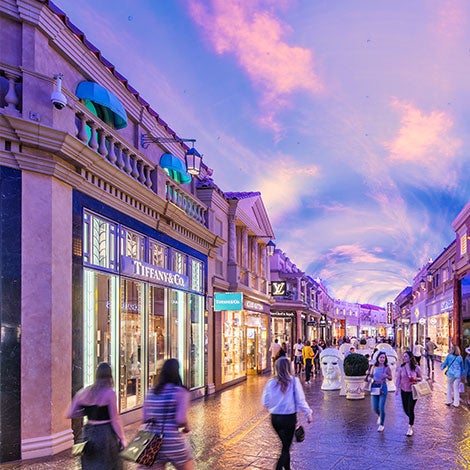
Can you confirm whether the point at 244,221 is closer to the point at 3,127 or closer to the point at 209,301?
the point at 209,301

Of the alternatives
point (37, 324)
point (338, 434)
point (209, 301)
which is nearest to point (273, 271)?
point (209, 301)

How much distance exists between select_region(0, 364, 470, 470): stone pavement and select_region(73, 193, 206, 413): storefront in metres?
1.40

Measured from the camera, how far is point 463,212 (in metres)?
28.0

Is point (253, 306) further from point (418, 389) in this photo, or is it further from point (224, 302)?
point (418, 389)

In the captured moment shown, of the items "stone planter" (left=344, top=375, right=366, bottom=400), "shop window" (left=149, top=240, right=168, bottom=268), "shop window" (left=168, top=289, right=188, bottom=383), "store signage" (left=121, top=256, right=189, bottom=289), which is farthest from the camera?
"stone planter" (left=344, top=375, right=366, bottom=400)

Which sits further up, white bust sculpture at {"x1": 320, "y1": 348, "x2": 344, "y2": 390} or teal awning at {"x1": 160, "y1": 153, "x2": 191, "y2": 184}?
teal awning at {"x1": 160, "y1": 153, "x2": 191, "y2": 184}

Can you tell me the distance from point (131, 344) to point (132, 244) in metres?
2.05

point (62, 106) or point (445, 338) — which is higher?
point (62, 106)

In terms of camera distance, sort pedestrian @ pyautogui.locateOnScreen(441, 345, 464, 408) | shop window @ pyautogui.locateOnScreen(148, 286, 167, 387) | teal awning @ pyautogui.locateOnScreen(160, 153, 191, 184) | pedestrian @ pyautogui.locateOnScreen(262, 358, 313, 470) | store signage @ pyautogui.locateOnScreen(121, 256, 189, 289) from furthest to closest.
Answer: teal awning @ pyautogui.locateOnScreen(160, 153, 191, 184) → pedestrian @ pyautogui.locateOnScreen(441, 345, 464, 408) → shop window @ pyautogui.locateOnScreen(148, 286, 167, 387) → store signage @ pyautogui.locateOnScreen(121, 256, 189, 289) → pedestrian @ pyautogui.locateOnScreen(262, 358, 313, 470)

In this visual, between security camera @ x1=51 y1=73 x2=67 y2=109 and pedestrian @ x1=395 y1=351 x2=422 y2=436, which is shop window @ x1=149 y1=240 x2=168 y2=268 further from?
pedestrian @ x1=395 y1=351 x2=422 y2=436

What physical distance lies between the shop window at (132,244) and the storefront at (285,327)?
27560 mm

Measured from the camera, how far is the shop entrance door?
2598cm

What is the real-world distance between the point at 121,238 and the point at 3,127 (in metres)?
4.05

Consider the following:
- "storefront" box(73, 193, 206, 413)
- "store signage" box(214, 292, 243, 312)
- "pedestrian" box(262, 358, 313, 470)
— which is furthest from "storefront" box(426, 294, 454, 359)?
"pedestrian" box(262, 358, 313, 470)
